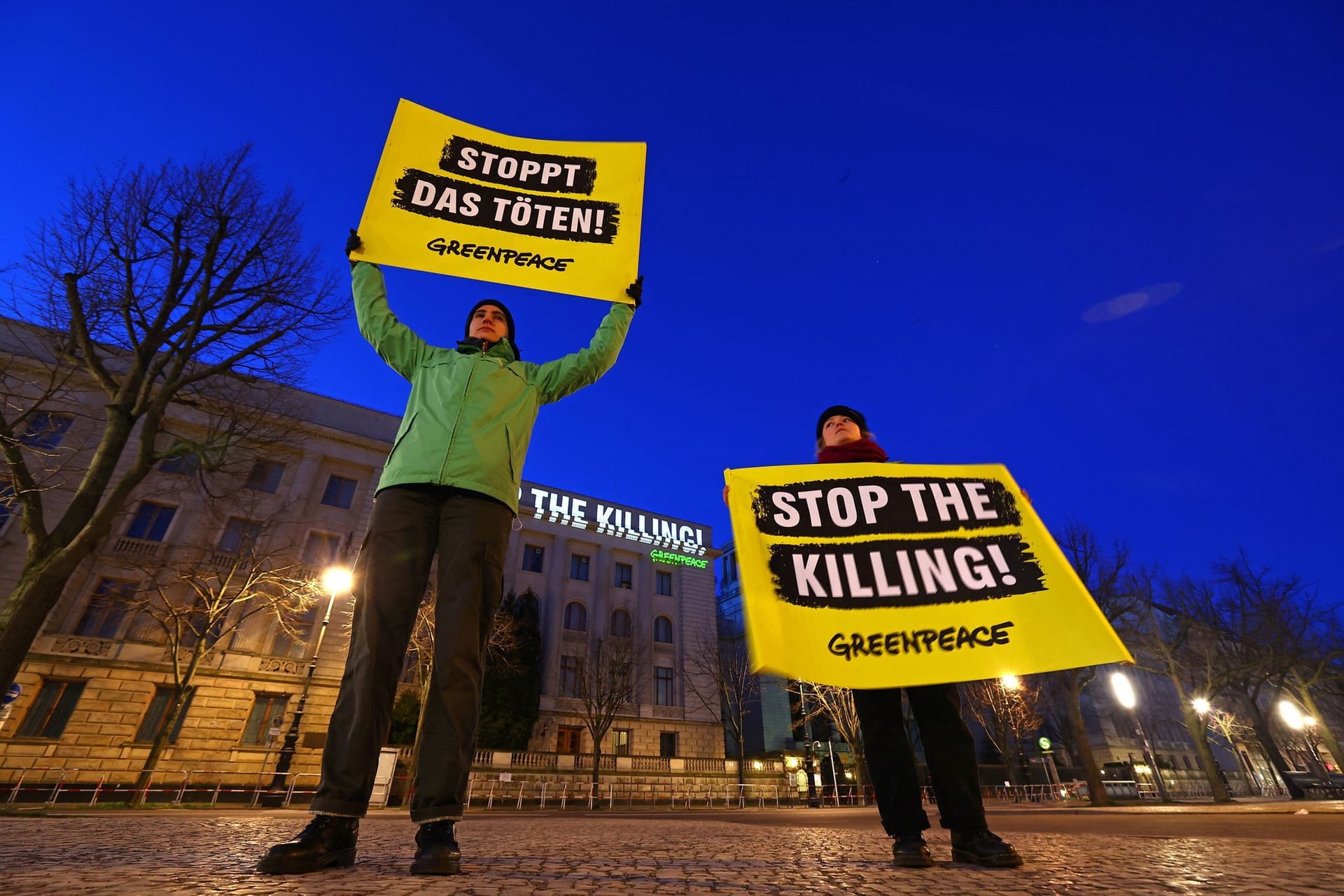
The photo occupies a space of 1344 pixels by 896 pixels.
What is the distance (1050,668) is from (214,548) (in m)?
29.5

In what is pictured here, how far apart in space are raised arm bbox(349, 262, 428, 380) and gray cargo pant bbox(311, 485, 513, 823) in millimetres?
878

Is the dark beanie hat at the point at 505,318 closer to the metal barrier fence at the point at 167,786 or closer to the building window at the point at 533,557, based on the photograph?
the metal barrier fence at the point at 167,786

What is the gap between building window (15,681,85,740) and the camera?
20000 millimetres

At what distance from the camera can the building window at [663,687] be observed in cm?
3544

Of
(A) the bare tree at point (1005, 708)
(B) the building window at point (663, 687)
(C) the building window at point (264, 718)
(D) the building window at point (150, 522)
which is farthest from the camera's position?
(B) the building window at point (663, 687)

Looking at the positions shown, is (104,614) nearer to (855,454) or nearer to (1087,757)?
(855,454)

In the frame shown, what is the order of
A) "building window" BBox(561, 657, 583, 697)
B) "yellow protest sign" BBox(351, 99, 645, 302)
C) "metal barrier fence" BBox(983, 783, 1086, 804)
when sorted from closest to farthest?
"yellow protest sign" BBox(351, 99, 645, 302), "metal barrier fence" BBox(983, 783, 1086, 804), "building window" BBox(561, 657, 583, 697)

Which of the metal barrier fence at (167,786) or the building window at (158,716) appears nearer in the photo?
the metal barrier fence at (167,786)

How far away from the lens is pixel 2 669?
862cm

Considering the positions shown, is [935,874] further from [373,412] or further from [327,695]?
[373,412]

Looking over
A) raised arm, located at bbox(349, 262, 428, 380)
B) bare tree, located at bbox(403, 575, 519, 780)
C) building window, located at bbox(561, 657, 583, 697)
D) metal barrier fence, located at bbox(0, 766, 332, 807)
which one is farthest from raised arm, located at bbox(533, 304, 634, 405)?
building window, located at bbox(561, 657, 583, 697)

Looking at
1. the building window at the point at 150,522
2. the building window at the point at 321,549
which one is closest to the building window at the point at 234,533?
the building window at the point at 150,522

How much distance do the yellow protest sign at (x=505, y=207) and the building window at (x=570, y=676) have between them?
31.0 m

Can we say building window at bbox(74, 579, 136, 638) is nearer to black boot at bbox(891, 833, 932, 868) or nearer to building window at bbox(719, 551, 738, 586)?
black boot at bbox(891, 833, 932, 868)
